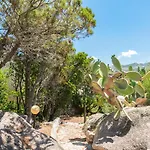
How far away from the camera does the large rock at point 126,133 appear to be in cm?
294

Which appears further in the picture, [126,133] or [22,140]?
[22,140]

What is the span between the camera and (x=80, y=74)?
1098 cm

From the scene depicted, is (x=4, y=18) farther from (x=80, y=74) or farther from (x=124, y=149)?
(x=80, y=74)

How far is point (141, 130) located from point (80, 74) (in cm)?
796

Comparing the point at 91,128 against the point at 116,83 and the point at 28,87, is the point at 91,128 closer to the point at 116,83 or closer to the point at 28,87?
the point at 116,83

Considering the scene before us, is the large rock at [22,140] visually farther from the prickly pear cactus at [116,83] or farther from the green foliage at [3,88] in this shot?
the green foliage at [3,88]

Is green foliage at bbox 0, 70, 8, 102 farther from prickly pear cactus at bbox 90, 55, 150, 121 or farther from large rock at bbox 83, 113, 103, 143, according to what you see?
prickly pear cactus at bbox 90, 55, 150, 121

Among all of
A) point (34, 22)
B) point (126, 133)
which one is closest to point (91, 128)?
point (126, 133)

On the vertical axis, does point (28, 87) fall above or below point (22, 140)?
above

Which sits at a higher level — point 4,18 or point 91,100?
point 4,18

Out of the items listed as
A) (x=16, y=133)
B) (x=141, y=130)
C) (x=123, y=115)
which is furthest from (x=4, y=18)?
(x=141, y=130)

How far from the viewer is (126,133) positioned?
3.12 m

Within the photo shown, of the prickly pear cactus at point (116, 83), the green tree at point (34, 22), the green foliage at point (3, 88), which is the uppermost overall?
the green tree at point (34, 22)

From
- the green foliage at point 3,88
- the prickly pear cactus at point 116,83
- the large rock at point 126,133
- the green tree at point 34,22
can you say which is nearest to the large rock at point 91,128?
the large rock at point 126,133
